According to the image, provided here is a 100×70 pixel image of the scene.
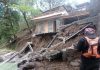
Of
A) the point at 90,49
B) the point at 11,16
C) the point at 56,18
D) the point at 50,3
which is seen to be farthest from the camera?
the point at 50,3

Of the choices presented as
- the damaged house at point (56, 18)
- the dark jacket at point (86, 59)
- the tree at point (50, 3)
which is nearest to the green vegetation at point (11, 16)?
the damaged house at point (56, 18)

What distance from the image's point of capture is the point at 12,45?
22.9 meters

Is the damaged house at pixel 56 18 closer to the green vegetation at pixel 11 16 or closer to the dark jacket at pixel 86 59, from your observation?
the green vegetation at pixel 11 16

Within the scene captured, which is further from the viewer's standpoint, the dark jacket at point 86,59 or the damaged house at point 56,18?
the damaged house at point 56,18

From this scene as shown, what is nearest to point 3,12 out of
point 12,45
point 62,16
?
point 12,45

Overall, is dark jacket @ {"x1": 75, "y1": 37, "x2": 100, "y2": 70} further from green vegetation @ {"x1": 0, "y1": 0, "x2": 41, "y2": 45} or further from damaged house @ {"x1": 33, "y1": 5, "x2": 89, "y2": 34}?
green vegetation @ {"x1": 0, "y1": 0, "x2": 41, "y2": 45}

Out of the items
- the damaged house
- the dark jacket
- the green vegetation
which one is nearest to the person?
the dark jacket

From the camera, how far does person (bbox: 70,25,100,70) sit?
412 centimetres

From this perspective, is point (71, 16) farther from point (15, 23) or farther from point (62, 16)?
point (15, 23)

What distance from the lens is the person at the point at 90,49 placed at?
412 cm

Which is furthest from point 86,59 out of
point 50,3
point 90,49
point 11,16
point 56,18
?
point 50,3

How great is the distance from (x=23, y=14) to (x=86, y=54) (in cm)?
2054

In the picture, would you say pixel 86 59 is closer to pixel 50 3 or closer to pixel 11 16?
pixel 11 16

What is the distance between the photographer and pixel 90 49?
13.5 ft
